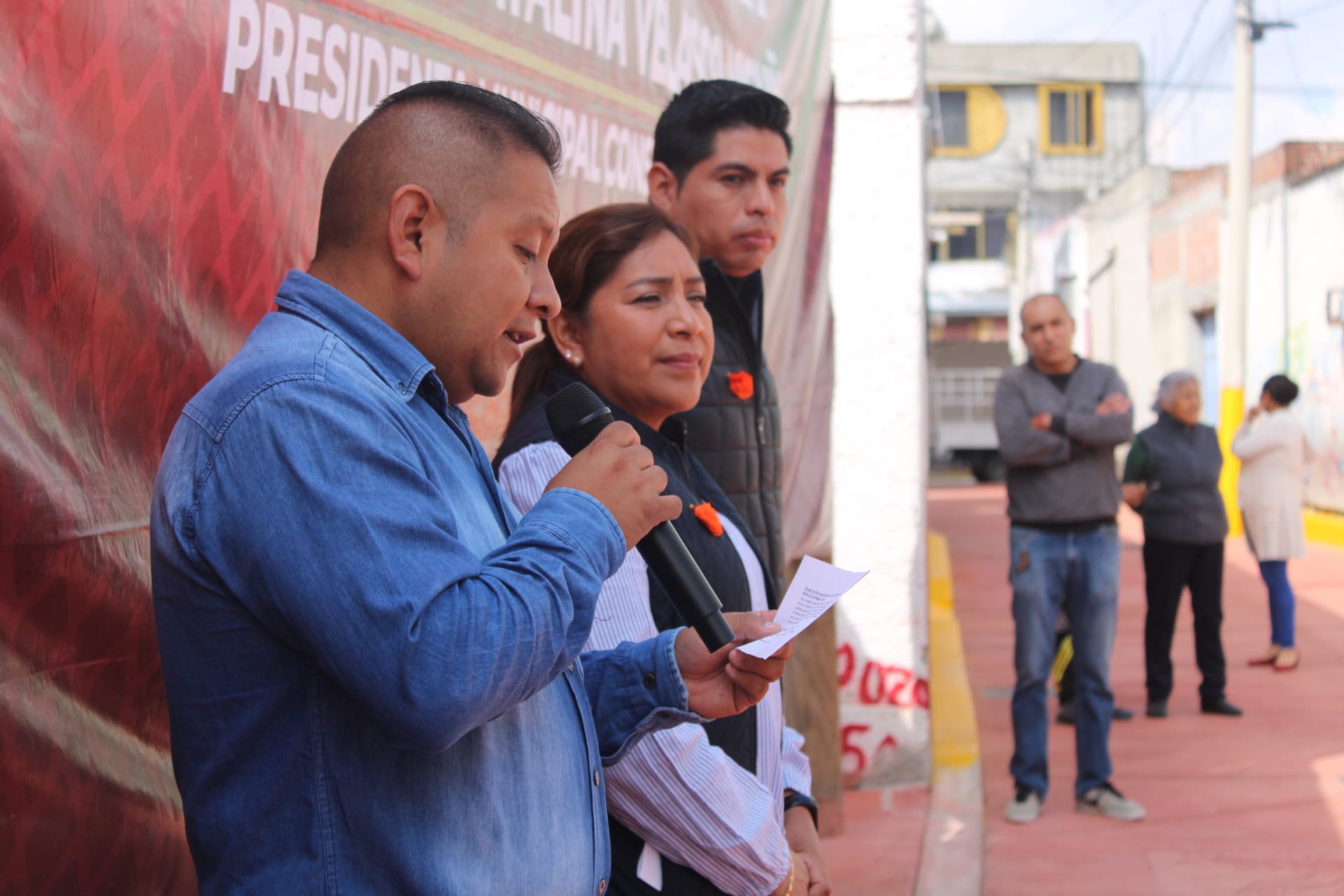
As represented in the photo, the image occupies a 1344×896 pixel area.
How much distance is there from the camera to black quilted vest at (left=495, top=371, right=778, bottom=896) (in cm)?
176

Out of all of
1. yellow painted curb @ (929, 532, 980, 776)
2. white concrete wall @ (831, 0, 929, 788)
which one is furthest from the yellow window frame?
white concrete wall @ (831, 0, 929, 788)

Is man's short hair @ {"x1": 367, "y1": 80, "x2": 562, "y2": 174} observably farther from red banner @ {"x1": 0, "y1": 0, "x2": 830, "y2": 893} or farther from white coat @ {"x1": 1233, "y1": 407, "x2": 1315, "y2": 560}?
white coat @ {"x1": 1233, "y1": 407, "x2": 1315, "y2": 560}

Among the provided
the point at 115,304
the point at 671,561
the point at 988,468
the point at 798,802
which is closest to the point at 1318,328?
the point at 988,468

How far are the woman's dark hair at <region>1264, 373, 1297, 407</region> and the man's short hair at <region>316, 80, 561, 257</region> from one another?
293 inches

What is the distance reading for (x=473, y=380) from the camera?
55.5 inches

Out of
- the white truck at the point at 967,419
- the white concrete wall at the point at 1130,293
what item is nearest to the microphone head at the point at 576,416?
the white concrete wall at the point at 1130,293

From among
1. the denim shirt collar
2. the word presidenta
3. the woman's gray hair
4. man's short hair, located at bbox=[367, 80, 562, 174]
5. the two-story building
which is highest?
the two-story building

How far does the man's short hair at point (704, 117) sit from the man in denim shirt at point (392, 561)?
1.49 m

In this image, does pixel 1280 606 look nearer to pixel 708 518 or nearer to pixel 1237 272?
pixel 708 518

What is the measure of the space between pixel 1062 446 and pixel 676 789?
11.8 feet

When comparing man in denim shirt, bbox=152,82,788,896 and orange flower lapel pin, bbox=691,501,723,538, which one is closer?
man in denim shirt, bbox=152,82,788,896

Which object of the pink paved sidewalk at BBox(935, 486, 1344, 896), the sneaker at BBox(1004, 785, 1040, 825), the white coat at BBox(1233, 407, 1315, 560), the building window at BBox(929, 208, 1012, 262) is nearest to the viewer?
the pink paved sidewalk at BBox(935, 486, 1344, 896)

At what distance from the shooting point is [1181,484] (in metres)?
6.43

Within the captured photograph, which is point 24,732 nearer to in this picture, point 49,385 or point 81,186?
point 49,385
